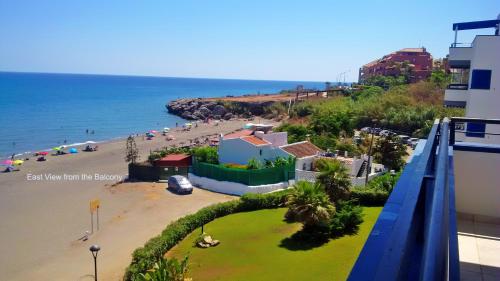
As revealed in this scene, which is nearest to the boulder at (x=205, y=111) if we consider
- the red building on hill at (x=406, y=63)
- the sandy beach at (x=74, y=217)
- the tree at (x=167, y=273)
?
the red building on hill at (x=406, y=63)

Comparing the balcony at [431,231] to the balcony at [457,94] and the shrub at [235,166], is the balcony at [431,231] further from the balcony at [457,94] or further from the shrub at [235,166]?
the shrub at [235,166]

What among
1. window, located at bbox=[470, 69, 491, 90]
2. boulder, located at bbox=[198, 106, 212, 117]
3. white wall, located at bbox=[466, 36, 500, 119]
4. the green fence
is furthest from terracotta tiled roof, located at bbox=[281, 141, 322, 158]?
boulder, located at bbox=[198, 106, 212, 117]

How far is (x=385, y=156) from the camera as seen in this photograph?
95.0 feet

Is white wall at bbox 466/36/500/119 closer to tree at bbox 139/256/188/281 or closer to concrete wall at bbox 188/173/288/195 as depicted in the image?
concrete wall at bbox 188/173/288/195

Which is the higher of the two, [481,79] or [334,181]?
[481,79]

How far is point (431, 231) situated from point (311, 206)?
50.9ft

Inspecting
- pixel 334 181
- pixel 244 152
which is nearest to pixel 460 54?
pixel 334 181

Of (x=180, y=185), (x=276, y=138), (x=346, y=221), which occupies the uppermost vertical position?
(x=276, y=138)

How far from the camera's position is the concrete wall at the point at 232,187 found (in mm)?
25584

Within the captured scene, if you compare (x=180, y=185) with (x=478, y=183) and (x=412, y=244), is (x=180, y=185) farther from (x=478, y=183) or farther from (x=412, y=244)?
(x=412, y=244)

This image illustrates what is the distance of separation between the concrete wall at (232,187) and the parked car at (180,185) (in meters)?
0.91

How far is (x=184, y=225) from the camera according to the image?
62.4 feet

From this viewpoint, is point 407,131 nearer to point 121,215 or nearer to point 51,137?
point 121,215

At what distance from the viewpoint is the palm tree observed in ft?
55.0
